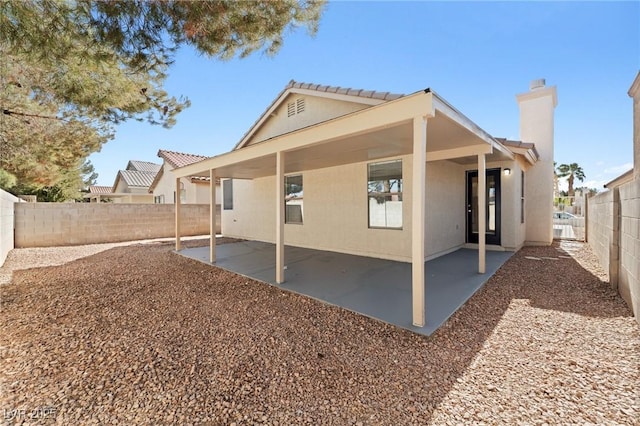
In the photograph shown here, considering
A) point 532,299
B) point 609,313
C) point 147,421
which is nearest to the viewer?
point 147,421

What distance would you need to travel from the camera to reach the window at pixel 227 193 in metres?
13.0

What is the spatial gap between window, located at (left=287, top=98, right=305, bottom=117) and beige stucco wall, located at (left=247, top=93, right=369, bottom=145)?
97 millimetres

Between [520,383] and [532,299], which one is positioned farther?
[532,299]

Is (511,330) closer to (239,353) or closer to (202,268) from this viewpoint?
(239,353)

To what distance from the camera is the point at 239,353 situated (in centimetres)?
291

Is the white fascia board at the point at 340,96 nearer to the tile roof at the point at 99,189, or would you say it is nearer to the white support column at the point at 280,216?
the white support column at the point at 280,216

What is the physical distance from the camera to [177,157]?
1762cm

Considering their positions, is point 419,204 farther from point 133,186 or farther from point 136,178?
point 136,178

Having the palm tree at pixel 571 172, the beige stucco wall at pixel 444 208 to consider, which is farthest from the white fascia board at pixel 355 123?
the palm tree at pixel 571 172

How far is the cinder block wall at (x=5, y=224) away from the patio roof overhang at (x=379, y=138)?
5.11 m

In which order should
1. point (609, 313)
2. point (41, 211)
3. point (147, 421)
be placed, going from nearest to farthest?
point (147, 421)
point (609, 313)
point (41, 211)

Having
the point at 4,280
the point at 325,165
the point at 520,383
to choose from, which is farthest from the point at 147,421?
the point at 325,165

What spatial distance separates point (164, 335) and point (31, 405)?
4.09ft

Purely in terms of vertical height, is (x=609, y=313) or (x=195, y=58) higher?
(x=195, y=58)
